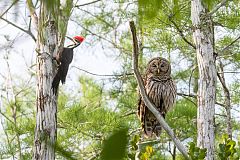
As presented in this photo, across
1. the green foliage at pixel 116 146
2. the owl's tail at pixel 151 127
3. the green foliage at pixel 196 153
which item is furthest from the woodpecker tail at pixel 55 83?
the green foliage at pixel 116 146

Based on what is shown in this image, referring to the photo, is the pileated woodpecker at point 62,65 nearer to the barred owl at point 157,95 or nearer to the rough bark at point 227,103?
the barred owl at point 157,95

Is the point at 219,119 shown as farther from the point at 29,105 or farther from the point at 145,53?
the point at 29,105

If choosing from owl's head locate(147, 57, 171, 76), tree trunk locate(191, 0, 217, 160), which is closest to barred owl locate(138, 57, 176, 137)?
owl's head locate(147, 57, 171, 76)

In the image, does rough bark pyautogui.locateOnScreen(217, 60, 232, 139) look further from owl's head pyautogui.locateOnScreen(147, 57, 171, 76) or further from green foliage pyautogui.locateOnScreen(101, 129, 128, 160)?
green foliage pyautogui.locateOnScreen(101, 129, 128, 160)

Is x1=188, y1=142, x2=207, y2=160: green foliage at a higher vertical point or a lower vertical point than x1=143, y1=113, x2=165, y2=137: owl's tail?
lower

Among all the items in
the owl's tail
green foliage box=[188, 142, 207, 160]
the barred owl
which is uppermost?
the barred owl

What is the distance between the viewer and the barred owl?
3756 mm

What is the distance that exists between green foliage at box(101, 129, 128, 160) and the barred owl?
3.44 metres

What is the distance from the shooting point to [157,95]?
375 centimetres

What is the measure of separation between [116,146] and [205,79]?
4.77m

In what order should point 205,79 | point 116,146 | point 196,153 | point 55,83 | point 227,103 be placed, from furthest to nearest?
point 227,103
point 55,83
point 205,79
point 196,153
point 116,146

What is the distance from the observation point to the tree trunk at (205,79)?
4.88 metres

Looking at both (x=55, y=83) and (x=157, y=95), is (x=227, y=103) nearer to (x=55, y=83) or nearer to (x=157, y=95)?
(x=55, y=83)

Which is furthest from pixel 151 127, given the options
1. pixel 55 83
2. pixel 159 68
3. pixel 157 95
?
pixel 55 83
